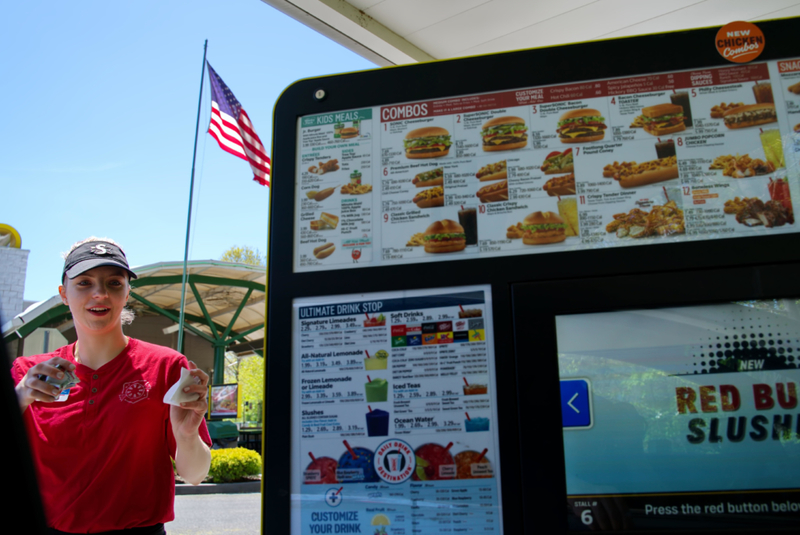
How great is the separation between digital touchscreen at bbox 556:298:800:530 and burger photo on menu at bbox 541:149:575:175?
419 mm

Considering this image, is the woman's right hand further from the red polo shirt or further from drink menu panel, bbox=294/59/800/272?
drink menu panel, bbox=294/59/800/272

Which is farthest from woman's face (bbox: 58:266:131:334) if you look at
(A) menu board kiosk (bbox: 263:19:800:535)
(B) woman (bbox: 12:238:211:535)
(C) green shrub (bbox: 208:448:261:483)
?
(C) green shrub (bbox: 208:448:261:483)

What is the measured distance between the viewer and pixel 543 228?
1565mm

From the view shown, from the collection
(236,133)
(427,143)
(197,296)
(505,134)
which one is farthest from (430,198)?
(197,296)

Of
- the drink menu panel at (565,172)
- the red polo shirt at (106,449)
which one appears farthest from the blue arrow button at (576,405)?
the red polo shirt at (106,449)

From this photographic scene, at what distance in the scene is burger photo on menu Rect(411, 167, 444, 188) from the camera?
1.65m

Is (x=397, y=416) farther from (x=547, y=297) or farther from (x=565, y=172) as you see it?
(x=565, y=172)

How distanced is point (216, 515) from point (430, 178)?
1093 centimetres

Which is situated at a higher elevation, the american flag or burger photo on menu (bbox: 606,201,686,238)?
the american flag

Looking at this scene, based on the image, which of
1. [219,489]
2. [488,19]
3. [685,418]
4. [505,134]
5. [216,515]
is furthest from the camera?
[219,489]

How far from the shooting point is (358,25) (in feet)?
11.2

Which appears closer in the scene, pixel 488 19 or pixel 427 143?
pixel 427 143

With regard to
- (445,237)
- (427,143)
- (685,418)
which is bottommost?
(685,418)

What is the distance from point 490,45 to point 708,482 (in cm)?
304
